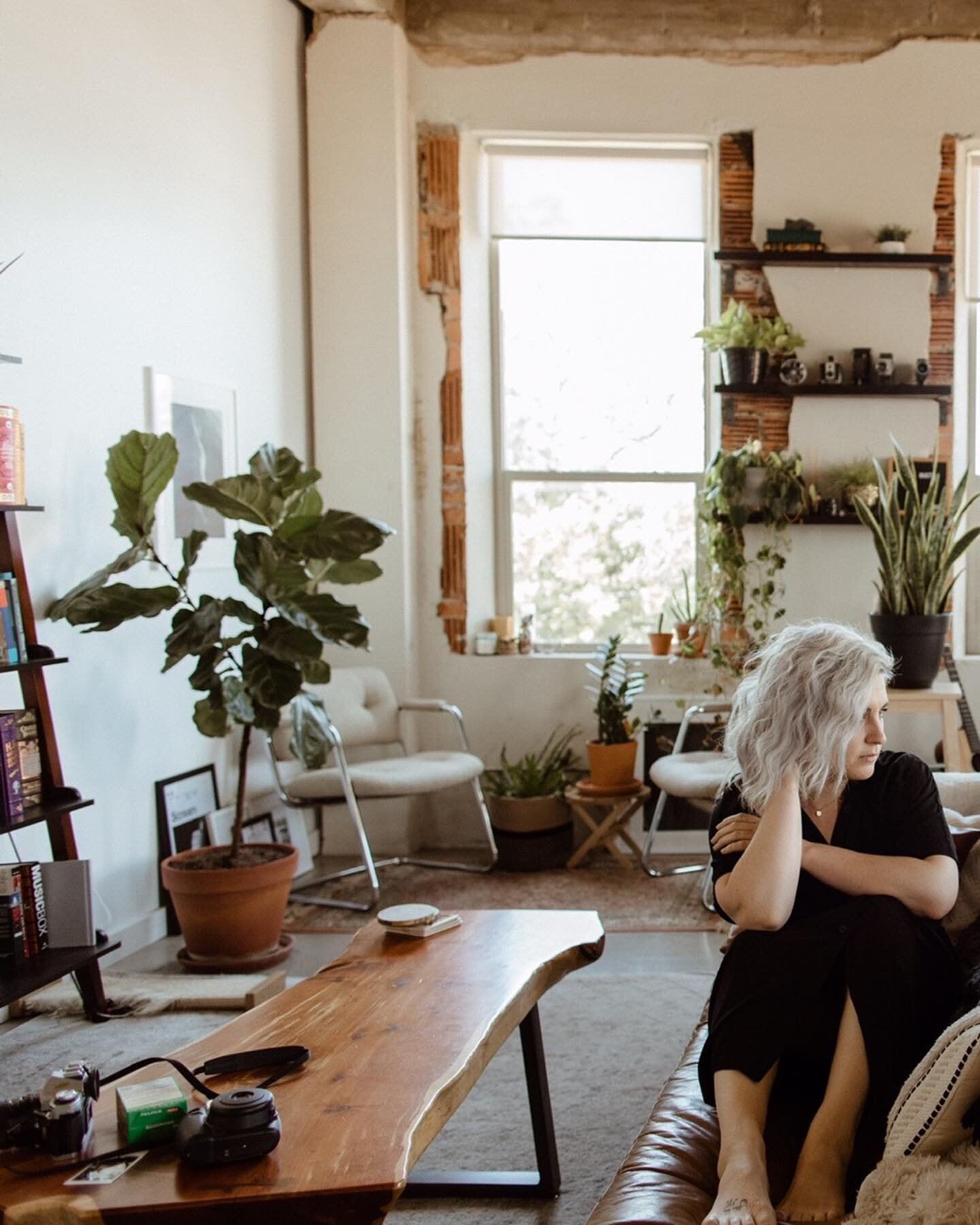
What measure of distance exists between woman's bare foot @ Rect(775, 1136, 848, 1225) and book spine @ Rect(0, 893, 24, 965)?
209 cm

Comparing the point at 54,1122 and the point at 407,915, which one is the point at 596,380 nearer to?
the point at 407,915

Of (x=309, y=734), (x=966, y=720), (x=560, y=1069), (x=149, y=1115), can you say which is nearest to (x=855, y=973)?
(x=149, y=1115)

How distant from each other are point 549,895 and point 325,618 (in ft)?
4.98

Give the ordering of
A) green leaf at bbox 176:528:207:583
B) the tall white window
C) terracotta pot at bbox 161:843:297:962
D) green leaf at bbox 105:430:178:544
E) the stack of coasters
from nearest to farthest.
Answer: the stack of coasters, green leaf at bbox 105:430:178:544, green leaf at bbox 176:528:207:583, terracotta pot at bbox 161:843:297:962, the tall white window

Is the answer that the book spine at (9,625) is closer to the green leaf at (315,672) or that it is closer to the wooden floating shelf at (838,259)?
the green leaf at (315,672)

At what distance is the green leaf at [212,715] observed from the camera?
12.6 ft

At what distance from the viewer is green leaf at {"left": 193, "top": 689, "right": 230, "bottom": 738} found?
12.6 ft

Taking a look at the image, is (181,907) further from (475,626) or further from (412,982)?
(475,626)

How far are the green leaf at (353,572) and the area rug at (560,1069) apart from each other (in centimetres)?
150

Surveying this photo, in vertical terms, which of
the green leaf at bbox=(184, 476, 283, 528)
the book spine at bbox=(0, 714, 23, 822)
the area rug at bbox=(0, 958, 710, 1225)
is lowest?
the area rug at bbox=(0, 958, 710, 1225)

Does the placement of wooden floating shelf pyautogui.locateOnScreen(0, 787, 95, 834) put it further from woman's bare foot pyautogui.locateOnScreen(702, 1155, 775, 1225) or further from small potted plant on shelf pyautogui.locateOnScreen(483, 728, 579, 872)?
small potted plant on shelf pyautogui.locateOnScreen(483, 728, 579, 872)

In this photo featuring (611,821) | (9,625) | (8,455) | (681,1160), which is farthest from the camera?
(611,821)

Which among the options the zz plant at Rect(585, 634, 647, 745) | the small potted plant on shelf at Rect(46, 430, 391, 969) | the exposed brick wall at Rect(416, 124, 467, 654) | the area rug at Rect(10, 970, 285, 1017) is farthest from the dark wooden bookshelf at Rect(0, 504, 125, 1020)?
the exposed brick wall at Rect(416, 124, 467, 654)

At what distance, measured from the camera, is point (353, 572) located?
4.32 m
